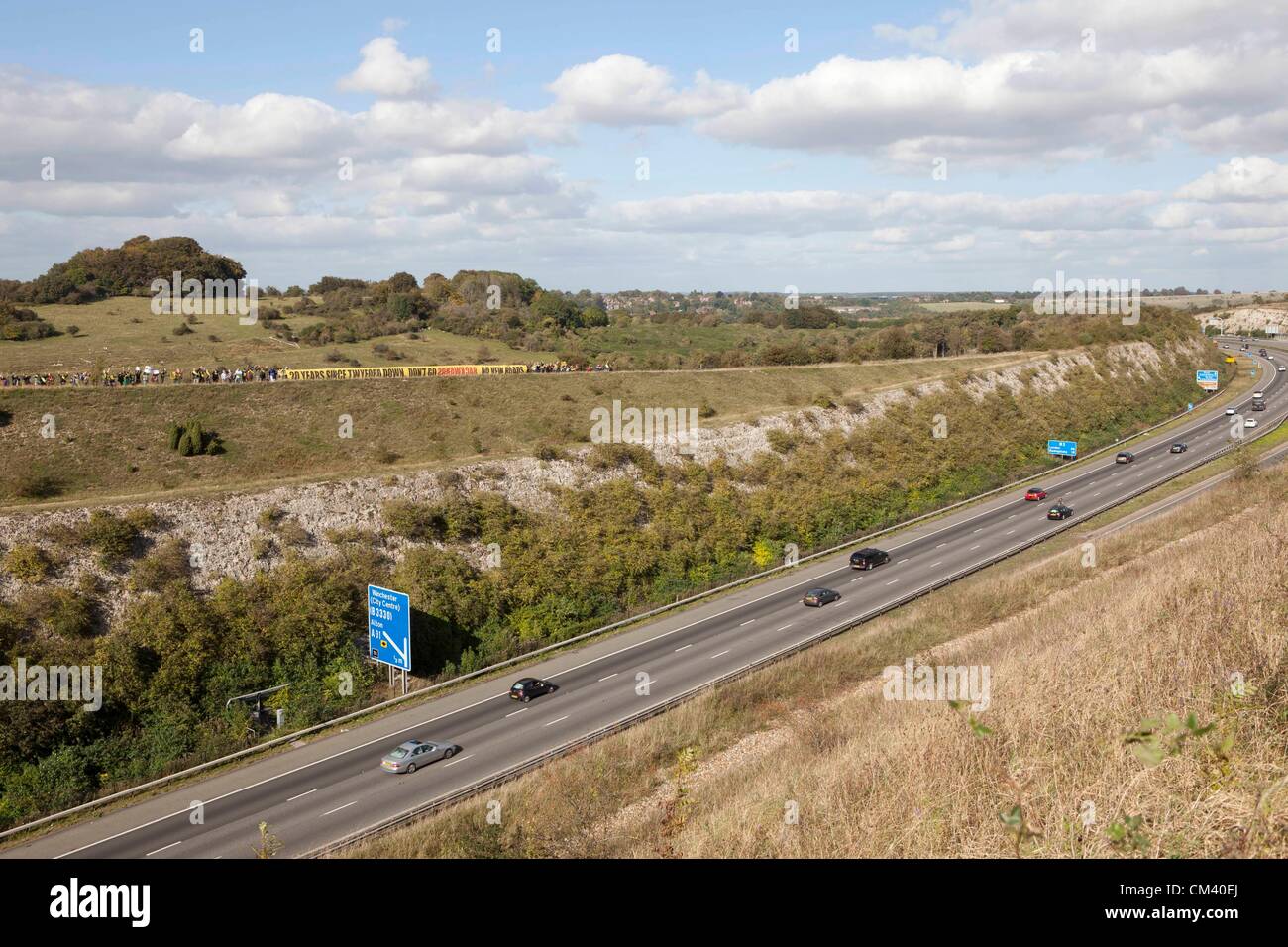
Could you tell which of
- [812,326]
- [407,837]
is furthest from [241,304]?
[812,326]

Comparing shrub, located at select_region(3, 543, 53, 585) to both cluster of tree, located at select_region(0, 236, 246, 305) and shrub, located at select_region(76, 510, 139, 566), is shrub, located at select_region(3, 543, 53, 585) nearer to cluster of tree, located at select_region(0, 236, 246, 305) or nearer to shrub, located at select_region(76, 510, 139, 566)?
shrub, located at select_region(76, 510, 139, 566)

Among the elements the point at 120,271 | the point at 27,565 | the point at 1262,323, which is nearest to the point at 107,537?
the point at 27,565

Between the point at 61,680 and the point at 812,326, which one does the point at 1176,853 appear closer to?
the point at 61,680

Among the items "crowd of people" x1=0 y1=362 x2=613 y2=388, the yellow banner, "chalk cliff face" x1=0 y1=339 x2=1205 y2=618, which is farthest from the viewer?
the yellow banner

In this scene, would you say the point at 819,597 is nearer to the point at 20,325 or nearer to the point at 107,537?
the point at 107,537

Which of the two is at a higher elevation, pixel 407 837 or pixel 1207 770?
pixel 1207 770

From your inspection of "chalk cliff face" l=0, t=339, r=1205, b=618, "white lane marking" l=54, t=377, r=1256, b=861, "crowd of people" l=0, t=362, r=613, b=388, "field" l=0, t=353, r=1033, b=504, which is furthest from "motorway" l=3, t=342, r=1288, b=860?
"crowd of people" l=0, t=362, r=613, b=388
